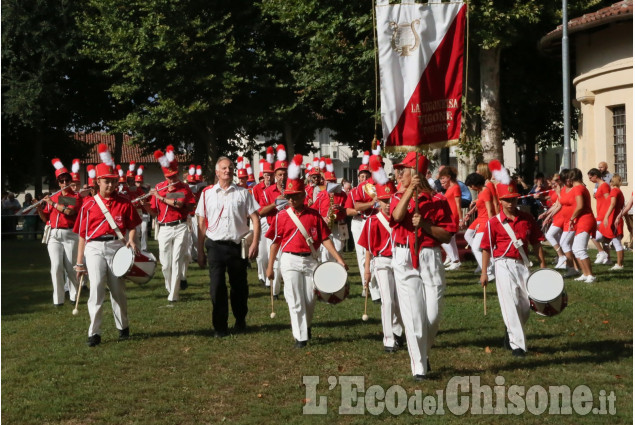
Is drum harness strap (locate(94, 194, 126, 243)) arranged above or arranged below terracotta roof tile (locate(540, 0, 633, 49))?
below

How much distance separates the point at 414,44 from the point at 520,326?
3004 mm

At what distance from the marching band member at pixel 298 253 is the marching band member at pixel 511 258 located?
1705mm

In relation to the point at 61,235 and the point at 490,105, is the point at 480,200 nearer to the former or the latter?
the point at 61,235

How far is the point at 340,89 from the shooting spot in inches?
1372

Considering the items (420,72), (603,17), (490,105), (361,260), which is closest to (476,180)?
(361,260)

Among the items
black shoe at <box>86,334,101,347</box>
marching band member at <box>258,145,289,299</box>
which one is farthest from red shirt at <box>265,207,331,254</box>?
marching band member at <box>258,145,289,299</box>

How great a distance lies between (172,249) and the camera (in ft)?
53.6

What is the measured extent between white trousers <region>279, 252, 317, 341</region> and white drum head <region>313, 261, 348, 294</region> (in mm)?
283

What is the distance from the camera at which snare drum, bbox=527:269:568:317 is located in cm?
1011

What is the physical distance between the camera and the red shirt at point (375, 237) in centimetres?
1117

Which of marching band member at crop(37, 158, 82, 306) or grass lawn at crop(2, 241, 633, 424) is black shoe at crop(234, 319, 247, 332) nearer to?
grass lawn at crop(2, 241, 633, 424)

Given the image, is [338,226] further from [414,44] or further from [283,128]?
[283,128]

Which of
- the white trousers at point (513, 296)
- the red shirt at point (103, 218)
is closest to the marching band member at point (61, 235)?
the red shirt at point (103, 218)

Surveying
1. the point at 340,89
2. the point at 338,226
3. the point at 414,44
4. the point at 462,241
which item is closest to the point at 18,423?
the point at 414,44
